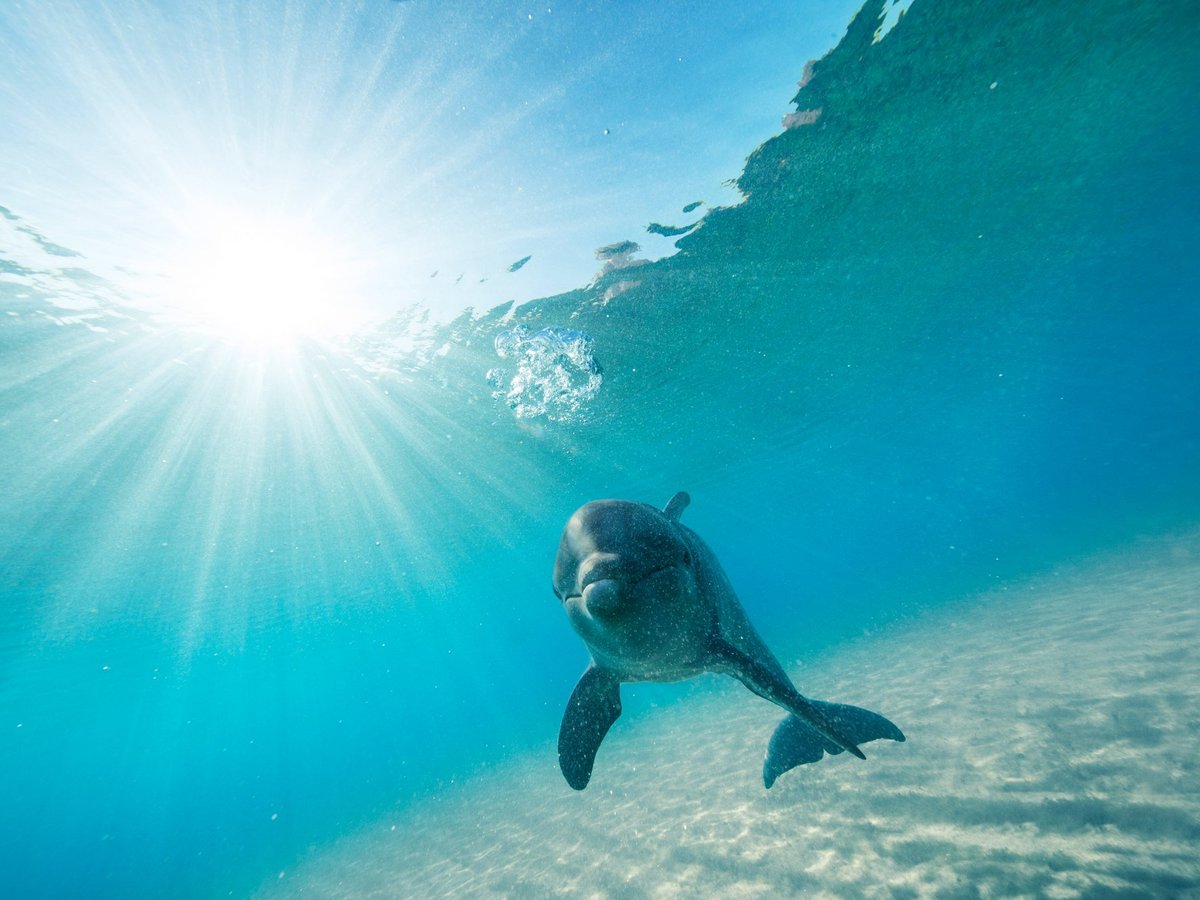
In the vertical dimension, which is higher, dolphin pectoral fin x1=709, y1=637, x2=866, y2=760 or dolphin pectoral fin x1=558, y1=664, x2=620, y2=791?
dolphin pectoral fin x1=709, y1=637, x2=866, y2=760

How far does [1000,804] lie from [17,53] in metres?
14.4

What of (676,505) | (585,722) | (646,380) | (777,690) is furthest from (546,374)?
(777,690)

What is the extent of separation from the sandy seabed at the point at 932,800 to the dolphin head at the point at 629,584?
4.15 m

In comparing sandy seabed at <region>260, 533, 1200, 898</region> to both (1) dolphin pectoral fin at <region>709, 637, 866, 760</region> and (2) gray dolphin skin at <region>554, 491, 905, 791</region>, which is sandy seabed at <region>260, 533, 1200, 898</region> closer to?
(2) gray dolphin skin at <region>554, 491, 905, 791</region>

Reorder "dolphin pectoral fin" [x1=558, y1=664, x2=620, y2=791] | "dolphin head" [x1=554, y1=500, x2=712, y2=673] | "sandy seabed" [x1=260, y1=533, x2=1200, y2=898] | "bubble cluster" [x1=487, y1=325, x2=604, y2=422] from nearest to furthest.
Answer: "dolphin head" [x1=554, y1=500, x2=712, y2=673] < "dolphin pectoral fin" [x1=558, y1=664, x2=620, y2=791] < "sandy seabed" [x1=260, y1=533, x2=1200, y2=898] < "bubble cluster" [x1=487, y1=325, x2=604, y2=422]

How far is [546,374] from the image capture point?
53.1ft

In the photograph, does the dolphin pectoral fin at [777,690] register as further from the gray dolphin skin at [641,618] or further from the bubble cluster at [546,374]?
the bubble cluster at [546,374]

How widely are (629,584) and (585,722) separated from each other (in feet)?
7.42

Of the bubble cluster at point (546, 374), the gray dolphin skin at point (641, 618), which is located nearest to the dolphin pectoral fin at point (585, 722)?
the gray dolphin skin at point (641, 618)

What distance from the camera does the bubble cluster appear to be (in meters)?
14.4

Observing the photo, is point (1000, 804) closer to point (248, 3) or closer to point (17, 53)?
point (248, 3)

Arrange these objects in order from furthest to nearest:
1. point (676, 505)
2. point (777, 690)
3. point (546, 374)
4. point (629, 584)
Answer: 1. point (546, 374)
2. point (676, 505)
3. point (777, 690)
4. point (629, 584)

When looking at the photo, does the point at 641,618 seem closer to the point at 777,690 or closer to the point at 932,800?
the point at 777,690

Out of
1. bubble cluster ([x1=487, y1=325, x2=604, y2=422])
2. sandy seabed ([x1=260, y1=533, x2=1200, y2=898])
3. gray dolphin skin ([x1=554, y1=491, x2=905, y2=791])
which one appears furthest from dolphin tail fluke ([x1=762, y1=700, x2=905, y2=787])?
bubble cluster ([x1=487, y1=325, x2=604, y2=422])
